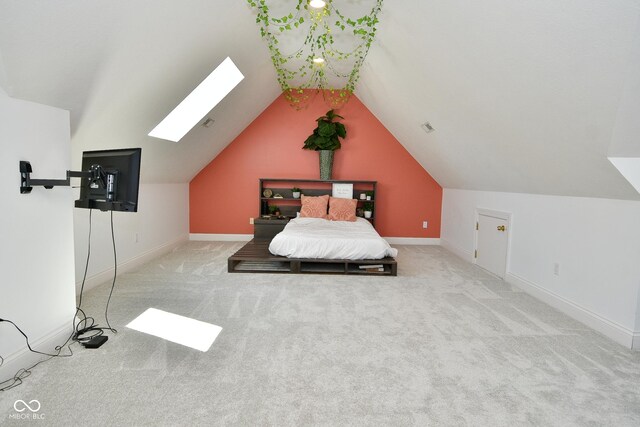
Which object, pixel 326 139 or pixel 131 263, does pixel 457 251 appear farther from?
pixel 131 263

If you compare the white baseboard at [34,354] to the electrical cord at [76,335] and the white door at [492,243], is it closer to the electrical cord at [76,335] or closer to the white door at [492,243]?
the electrical cord at [76,335]

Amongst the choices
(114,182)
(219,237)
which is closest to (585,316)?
(114,182)

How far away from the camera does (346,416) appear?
5.01 feet

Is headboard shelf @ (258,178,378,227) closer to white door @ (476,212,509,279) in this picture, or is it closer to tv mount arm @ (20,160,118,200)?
white door @ (476,212,509,279)

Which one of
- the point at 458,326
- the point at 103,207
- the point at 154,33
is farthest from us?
the point at 458,326

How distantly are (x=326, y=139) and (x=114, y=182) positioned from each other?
3.81m

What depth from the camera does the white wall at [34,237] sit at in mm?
1771

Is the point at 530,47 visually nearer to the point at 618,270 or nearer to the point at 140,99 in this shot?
the point at 618,270

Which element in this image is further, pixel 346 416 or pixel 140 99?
pixel 140 99

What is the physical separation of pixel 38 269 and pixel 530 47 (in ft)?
10.8

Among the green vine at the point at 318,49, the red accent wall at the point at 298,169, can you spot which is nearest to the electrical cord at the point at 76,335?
the green vine at the point at 318,49

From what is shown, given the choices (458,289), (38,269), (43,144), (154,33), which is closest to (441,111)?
(458,289)

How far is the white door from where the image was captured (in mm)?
3834

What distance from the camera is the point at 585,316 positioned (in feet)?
8.61
